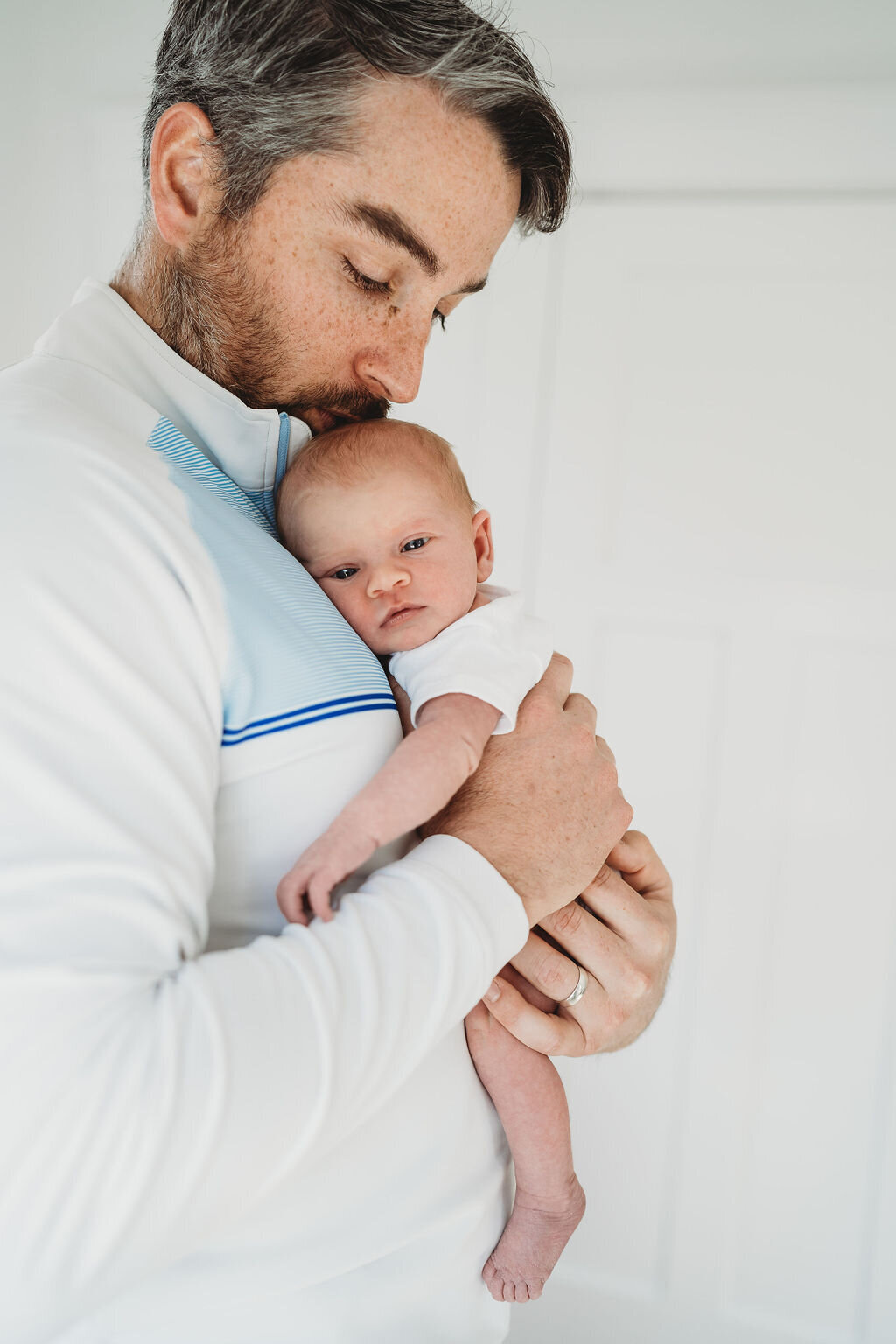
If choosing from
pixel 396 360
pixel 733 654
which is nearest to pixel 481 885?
pixel 396 360

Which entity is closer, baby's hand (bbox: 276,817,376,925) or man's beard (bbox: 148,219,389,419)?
baby's hand (bbox: 276,817,376,925)

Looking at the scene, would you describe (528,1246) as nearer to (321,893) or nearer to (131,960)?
(321,893)

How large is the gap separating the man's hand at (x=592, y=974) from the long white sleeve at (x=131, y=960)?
0.33 m

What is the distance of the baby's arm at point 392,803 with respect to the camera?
0.73 m

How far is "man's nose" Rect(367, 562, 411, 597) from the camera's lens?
105 cm

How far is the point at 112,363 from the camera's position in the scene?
89 cm

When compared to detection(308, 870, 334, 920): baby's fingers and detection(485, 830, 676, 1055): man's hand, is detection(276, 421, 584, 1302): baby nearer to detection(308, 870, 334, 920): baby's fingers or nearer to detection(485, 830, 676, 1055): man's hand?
detection(485, 830, 676, 1055): man's hand

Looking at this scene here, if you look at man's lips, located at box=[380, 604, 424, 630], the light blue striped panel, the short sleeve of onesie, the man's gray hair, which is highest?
the man's gray hair

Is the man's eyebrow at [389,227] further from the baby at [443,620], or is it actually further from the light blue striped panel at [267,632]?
the light blue striped panel at [267,632]

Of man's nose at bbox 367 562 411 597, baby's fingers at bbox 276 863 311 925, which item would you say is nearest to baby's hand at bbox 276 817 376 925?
baby's fingers at bbox 276 863 311 925

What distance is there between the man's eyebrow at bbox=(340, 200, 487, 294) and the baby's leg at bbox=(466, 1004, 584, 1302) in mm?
779

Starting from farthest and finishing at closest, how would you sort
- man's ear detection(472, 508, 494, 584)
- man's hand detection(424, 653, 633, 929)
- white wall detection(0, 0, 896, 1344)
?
white wall detection(0, 0, 896, 1344) < man's ear detection(472, 508, 494, 584) < man's hand detection(424, 653, 633, 929)

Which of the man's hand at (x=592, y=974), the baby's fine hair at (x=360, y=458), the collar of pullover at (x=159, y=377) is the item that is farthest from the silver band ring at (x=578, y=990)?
the collar of pullover at (x=159, y=377)

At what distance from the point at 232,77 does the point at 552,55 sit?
1490mm
